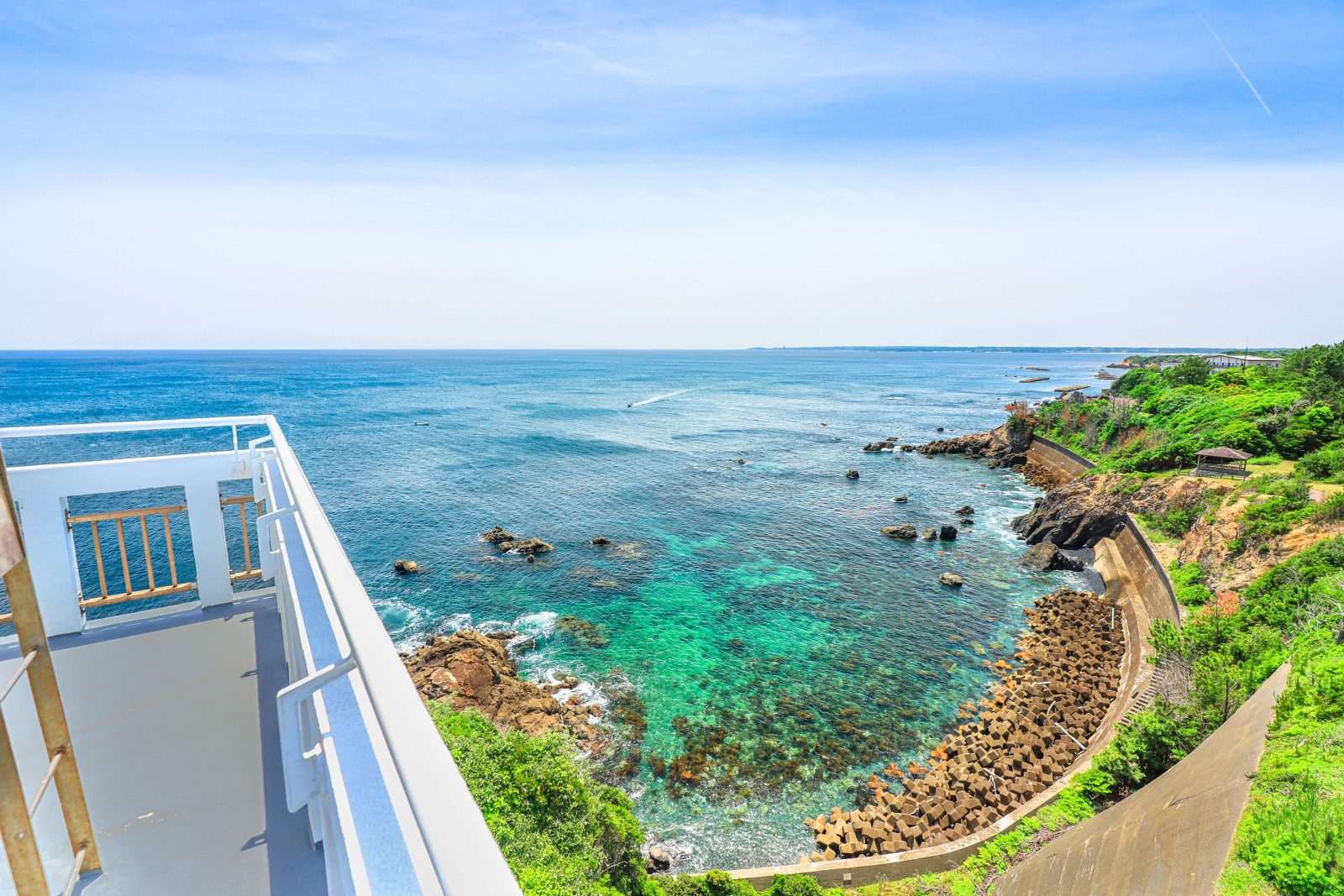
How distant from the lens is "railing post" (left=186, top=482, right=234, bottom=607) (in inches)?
241

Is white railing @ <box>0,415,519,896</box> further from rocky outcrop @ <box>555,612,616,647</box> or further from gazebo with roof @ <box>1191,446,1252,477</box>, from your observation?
gazebo with roof @ <box>1191,446,1252,477</box>

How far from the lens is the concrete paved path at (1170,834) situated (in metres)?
6.90

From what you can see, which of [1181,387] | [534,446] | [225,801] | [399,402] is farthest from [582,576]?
[399,402]

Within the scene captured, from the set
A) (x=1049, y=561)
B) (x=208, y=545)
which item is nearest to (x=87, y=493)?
(x=208, y=545)

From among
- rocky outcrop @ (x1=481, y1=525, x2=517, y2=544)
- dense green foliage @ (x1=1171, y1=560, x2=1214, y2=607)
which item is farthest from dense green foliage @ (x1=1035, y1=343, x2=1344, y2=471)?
rocky outcrop @ (x1=481, y1=525, x2=517, y2=544)

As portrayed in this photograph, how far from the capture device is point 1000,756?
12875 mm

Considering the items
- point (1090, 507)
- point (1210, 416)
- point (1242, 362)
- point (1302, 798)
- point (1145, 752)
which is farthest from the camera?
point (1242, 362)

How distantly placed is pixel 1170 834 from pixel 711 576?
1640 centimetres

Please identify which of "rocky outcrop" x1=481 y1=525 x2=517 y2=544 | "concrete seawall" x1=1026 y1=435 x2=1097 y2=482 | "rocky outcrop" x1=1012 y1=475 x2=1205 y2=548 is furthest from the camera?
"concrete seawall" x1=1026 y1=435 x2=1097 y2=482

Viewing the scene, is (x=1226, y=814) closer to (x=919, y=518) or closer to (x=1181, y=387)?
(x=919, y=518)

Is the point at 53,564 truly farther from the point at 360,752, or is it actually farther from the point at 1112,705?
the point at 1112,705

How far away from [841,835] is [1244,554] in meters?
14.0

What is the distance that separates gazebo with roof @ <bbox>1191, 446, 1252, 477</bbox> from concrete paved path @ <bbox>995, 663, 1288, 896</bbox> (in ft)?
47.8

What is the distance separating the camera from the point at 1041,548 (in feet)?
77.9
